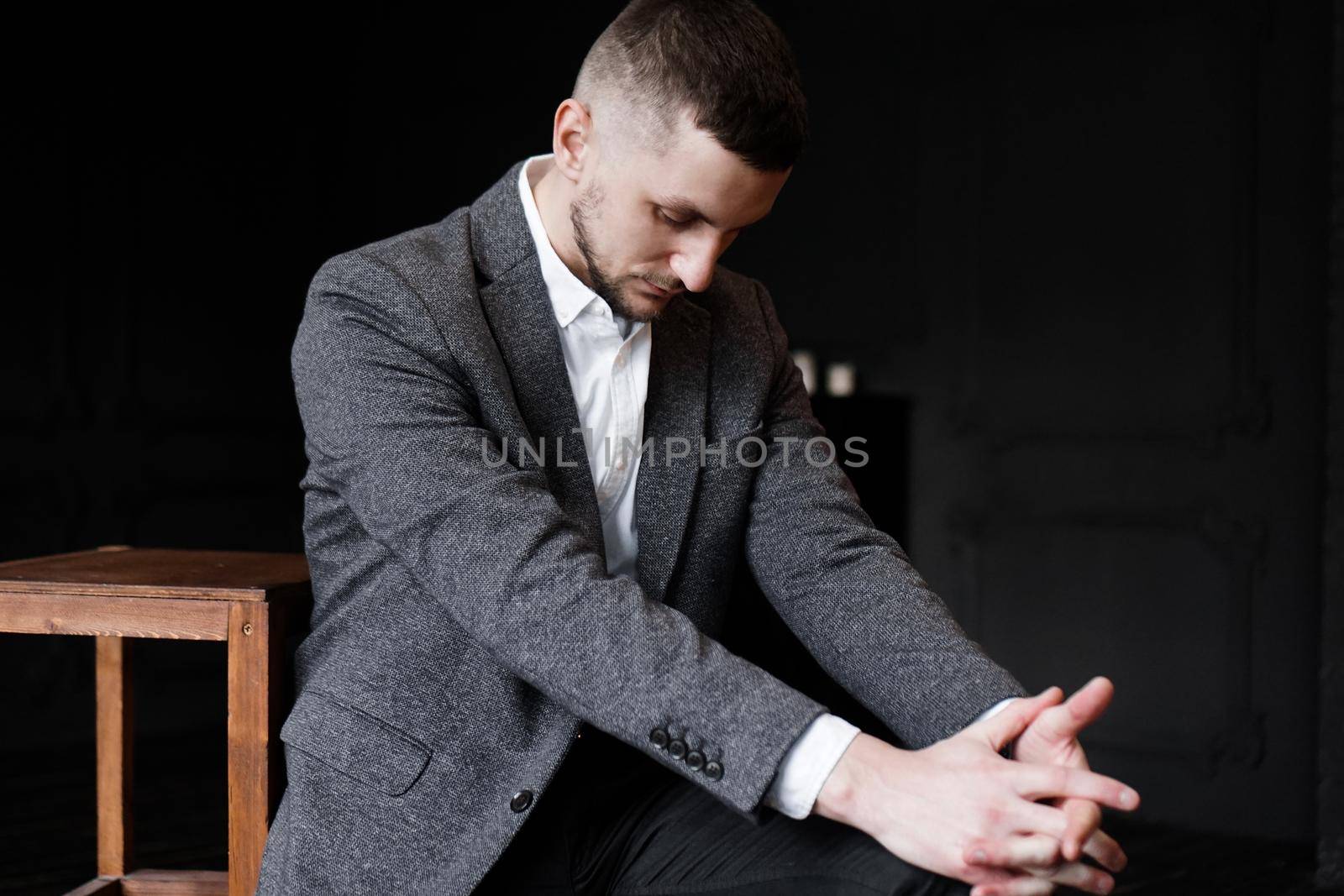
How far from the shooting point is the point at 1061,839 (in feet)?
3.86

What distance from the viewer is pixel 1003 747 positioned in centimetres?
140

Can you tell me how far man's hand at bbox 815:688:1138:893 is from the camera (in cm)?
118

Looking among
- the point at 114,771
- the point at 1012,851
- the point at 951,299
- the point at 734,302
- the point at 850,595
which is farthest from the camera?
the point at 951,299

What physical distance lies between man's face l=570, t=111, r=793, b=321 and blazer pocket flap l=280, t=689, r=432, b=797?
54 cm

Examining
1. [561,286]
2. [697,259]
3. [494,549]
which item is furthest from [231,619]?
[697,259]

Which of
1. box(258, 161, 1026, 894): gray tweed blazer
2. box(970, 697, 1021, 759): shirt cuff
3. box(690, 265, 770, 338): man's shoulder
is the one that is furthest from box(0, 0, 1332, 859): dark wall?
box(970, 697, 1021, 759): shirt cuff

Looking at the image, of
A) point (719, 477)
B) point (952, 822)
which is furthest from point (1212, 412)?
point (952, 822)

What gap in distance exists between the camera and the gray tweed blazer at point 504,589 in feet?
4.25

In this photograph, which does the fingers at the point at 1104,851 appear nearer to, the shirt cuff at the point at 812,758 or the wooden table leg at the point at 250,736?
the shirt cuff at the point at 812,758

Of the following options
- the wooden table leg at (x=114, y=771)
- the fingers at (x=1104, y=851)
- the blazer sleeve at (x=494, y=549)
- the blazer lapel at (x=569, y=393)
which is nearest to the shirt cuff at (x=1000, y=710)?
the fingers at (x=1104, y=851)

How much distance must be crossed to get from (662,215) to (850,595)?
50 cm

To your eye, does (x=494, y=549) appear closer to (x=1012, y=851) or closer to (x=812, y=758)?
(x=812, y=758)

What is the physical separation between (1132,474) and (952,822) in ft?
10.2

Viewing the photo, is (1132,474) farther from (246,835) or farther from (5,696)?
(5,696)
